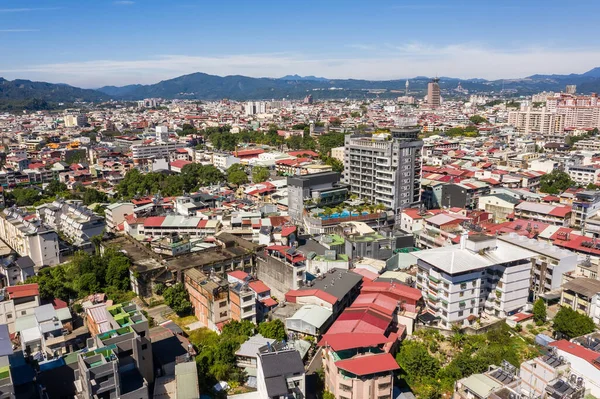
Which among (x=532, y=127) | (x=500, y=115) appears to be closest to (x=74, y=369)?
(x=532, y=127)

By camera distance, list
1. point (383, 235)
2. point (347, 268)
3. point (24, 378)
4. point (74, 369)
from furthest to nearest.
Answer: point (383, 235) → point (347, 268) → point (74, 369) → point (24, 378)

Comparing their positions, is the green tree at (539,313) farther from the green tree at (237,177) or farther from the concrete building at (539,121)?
the concrete building at (539,121)

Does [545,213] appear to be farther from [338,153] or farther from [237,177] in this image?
[338,153]

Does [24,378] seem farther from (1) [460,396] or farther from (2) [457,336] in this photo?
(2) [457,336]

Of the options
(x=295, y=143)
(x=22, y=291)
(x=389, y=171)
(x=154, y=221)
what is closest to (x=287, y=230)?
(x=154, y=221)

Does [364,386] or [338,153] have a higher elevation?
[338,153]

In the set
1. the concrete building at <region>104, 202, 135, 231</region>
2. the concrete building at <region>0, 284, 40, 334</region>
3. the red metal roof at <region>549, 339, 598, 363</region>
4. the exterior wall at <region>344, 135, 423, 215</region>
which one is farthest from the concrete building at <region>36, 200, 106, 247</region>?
the red metal roof at <region>549, 339, 598, 363</region>
